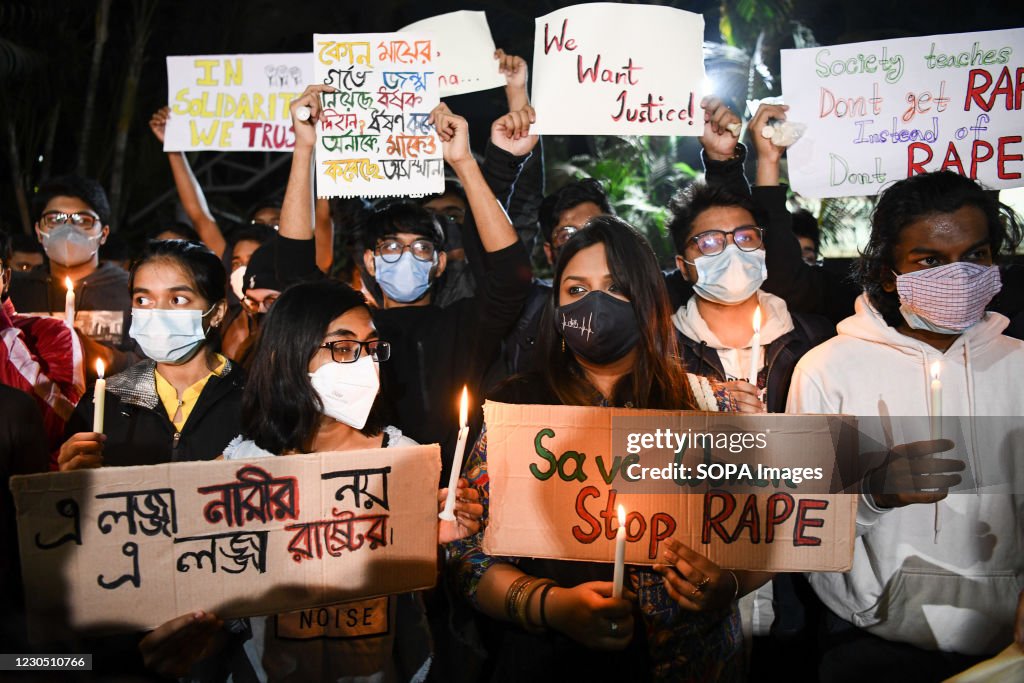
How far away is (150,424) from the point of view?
2941mm

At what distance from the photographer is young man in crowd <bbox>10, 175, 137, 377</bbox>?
4.38 meters

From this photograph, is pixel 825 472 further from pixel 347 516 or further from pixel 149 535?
pixel 149 535

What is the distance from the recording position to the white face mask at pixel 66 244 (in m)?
4.39

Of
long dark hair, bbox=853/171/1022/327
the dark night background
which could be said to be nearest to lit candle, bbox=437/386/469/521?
long dark hair, bbox=853/171/1022/327

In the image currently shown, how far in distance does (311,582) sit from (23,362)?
1.77 meters

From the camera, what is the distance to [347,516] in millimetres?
2232


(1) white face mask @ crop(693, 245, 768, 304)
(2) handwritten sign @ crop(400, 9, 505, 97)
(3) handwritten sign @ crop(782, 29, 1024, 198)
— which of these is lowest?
(1) white face mask @ crop(693, 245, 768, 304)

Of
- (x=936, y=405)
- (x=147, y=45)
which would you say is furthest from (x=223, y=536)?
(x=147, y=45)

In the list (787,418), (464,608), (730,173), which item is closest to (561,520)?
(464,608)

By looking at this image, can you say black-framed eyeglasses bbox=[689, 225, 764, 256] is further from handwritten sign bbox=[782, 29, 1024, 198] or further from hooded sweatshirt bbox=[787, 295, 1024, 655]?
hooded sweatshirt bbox=[787, 295, 1024, 655]

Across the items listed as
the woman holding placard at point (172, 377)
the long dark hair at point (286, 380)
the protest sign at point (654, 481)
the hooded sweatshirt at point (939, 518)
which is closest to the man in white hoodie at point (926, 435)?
the hooded sweatshirt at point (939, 518)

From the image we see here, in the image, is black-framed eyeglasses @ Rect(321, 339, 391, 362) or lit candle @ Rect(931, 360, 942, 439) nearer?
lit candle @ Rect(931, 360, 942, 439)

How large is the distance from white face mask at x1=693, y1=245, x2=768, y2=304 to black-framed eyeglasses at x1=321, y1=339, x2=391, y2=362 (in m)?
1.35

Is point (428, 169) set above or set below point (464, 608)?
above
